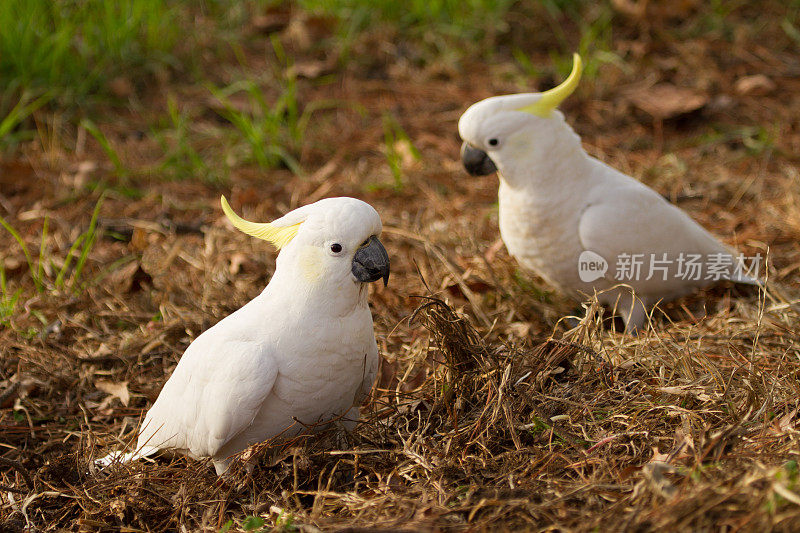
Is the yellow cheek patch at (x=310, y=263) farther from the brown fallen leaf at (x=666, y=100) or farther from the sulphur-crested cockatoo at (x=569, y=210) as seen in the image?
the brown fallen leaf at (x=666, y=100)

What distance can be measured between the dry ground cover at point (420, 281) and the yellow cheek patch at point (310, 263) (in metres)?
0.29

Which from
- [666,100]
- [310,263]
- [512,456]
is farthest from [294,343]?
[666,100]

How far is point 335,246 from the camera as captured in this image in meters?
1.97

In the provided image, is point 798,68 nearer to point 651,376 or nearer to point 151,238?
point 651,376

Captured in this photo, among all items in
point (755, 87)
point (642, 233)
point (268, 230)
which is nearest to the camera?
point (268, 230)

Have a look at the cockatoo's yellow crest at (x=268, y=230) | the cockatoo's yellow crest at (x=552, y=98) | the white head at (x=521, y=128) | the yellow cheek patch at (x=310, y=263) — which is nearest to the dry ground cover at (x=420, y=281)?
the yellow cheek patch at (x=310, y=263)

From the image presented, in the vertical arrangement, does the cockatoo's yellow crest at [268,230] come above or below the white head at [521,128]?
above

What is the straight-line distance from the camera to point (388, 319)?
3037 mm

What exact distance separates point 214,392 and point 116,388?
0.89 metres

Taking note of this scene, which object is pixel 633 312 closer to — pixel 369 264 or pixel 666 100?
pixel 369 264

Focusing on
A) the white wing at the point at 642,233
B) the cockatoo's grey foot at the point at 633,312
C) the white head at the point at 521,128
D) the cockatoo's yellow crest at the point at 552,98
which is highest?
the cockatoo's yellow crest at the point at 552,98

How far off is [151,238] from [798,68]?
14.8ft

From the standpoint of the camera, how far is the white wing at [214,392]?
1.95 metres

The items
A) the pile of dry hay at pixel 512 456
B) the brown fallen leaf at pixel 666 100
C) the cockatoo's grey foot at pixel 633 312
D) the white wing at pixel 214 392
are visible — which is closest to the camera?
the pile of dry hay at pixel 512 456
